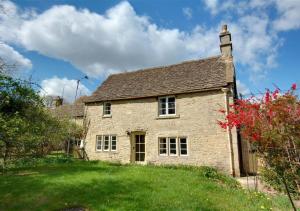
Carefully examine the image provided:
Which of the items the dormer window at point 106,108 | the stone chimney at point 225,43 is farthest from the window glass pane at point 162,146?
the stone chimney at point 225,43

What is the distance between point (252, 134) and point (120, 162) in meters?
14.5

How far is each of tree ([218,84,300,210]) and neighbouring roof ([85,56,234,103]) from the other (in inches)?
398

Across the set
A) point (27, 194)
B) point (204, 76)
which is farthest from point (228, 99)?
point (27, 194)

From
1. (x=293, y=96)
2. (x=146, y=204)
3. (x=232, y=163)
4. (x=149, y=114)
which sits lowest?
(x=146, y=204)

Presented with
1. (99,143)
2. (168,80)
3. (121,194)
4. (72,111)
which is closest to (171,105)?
(168,80)

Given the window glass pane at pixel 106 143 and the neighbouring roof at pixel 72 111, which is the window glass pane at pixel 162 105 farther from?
the neighbouring roof at pixel 72 111

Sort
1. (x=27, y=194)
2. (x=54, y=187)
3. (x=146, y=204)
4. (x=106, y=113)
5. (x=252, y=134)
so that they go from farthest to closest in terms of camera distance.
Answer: (x=106, y=113)
(x=54, y=187)
(x=27, y=194)
(x=146, y=204)
(x=252, y=134)

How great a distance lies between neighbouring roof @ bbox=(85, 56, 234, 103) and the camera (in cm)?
1684

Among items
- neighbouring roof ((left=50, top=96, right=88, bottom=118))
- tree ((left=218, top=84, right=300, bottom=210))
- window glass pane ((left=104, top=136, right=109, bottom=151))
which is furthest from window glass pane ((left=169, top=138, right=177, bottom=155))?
neighbouring roof ((left=50, top=96, right=88, bottom=118))

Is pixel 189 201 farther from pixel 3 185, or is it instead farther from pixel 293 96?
pixel 3 185

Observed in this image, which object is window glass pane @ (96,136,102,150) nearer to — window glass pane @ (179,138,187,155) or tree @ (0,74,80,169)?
window glass pane @ (179,138,187,155)

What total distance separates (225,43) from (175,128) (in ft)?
25.7

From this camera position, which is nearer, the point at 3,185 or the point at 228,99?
the point at 3,185

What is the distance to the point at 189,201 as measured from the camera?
26.2 feet
